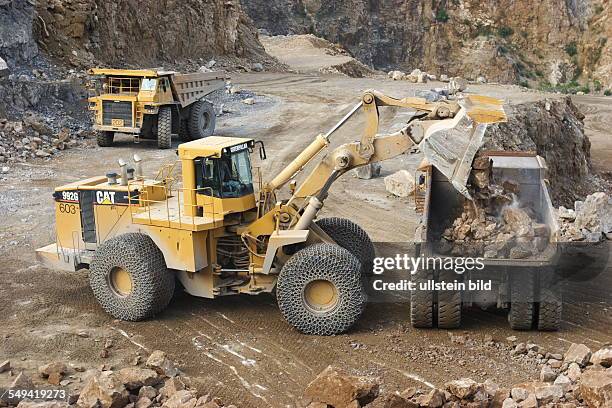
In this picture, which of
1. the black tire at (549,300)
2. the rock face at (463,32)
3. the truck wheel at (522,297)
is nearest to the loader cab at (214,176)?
the truck wheel at (522,297)

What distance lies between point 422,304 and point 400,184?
22.2 ft

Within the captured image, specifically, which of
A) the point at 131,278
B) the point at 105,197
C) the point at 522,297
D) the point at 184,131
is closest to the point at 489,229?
the point at 522,297

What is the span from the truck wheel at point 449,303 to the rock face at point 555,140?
11.2m

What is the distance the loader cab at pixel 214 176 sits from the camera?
974 centimetres

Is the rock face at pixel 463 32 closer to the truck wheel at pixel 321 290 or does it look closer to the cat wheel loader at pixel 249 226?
the cat wheel loader at pixel 249 226

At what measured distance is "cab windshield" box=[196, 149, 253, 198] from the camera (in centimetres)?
983

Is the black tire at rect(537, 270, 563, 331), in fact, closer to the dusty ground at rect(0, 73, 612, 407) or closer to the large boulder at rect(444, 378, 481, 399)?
the dusty ground at rect(0, 73, 612, 407)

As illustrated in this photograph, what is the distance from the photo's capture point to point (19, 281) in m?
11.6

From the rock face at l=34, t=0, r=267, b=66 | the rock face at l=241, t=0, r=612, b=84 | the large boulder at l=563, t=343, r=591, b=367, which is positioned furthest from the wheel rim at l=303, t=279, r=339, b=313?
the rock face at l=241, t=0, r=612, b=84

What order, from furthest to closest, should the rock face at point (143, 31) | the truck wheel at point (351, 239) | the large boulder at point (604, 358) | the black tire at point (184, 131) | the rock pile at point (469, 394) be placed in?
the rock face at point (143, 31) < the black tire at point (184, 131) < the truck wheel at point (351, 239) < the large boulder at point (604, 358) < the rock pile at point (469, 394)

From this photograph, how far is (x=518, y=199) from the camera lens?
37.3ft

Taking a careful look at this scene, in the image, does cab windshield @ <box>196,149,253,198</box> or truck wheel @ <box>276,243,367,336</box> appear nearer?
truck wheel @ <box>276,243,367,336</box>

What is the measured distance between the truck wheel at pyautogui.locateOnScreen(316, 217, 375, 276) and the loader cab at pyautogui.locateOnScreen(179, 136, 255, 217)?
146 cm

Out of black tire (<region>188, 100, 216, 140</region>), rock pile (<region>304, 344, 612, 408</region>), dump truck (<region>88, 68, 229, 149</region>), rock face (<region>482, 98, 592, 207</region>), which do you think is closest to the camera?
rock pile (<region>304, 344, 612, 408</region>)
